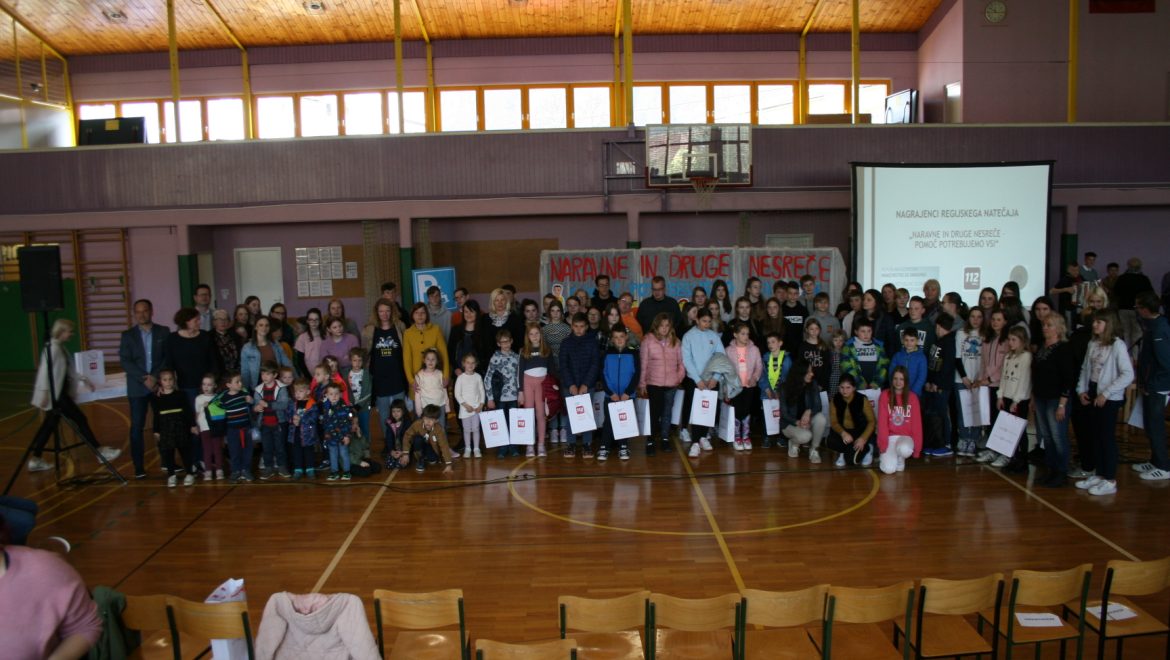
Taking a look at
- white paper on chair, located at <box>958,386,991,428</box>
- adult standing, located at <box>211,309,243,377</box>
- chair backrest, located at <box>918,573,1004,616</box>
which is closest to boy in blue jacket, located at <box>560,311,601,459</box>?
adult standing, located at <box>211,309,243,377</box>

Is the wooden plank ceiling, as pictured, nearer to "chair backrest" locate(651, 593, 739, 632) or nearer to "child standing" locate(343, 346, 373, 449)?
"child standing" locate(343, 346, 373, 449)

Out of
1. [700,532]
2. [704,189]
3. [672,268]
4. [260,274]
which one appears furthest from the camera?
[260,274]

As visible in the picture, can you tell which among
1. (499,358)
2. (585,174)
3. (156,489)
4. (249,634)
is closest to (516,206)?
(585,174)

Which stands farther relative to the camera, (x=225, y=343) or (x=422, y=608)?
(x=225, y=343)

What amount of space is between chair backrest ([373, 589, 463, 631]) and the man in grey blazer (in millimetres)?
5867

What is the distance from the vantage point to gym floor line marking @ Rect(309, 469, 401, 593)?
6.28 meters

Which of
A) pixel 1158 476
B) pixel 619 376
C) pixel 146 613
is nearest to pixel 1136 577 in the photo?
pixel 1158 476

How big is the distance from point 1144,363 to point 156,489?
10055mm

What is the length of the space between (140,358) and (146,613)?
539 cm

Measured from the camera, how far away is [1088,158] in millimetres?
14398

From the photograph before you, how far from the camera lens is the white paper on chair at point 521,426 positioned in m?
9.34

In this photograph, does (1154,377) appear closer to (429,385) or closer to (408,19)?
(429,385)

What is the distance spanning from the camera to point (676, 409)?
1010cm

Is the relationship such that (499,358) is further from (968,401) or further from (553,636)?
(968,401)
